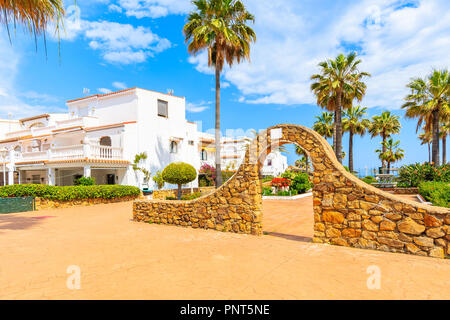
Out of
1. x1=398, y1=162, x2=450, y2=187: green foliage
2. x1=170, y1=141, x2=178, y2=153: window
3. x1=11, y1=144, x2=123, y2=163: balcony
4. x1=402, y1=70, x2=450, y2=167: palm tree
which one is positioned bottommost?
x1=398, y1=162, x2=450, y2=187: green foliage

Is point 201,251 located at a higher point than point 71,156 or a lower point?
lower

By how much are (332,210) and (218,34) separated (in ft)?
51.8

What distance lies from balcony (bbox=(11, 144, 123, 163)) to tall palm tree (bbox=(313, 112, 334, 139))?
1118 inches

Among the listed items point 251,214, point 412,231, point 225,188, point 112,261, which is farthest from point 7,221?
point 412,231

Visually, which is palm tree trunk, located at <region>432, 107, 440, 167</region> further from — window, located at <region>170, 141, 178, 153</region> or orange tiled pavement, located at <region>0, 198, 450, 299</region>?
window, located at <region>170, 141, 178, 153</region>

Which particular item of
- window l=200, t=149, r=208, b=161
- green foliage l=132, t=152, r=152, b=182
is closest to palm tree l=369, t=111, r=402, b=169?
window l=200, t=149, r=208, b=161

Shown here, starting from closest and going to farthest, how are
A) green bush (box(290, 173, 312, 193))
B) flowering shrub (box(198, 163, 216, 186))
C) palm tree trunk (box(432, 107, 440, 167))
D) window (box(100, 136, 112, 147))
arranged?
palm tree trunk (box(432, 107, 440, 167)), green bush (box(290, 173, 312, 193)), window (box(100, 136, 112, 147)), flowering shrub (box(198, 163, 216, 186))

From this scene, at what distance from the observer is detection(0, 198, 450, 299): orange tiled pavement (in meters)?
4.52

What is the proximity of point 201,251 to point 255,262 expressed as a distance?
1.57 meters

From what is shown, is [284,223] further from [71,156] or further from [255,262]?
[71,156]

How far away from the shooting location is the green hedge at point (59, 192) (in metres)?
16.8

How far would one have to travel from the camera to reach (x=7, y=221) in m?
12.6

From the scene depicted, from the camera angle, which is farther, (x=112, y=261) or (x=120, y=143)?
(x=120, y=143)

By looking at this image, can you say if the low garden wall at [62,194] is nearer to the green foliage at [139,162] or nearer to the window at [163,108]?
the green foliage at [139,162]
